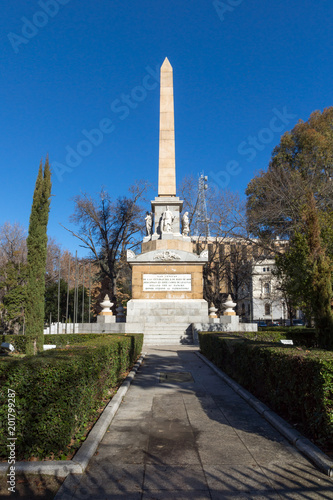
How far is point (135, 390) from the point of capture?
8.00 metres

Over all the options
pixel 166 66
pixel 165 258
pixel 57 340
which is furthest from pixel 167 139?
pixel 57 340

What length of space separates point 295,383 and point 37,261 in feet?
27.6

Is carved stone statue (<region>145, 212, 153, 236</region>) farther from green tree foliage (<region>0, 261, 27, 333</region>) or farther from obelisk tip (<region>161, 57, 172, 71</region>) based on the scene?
obelisk tip (<region>161, 57, 172, 71</region>)

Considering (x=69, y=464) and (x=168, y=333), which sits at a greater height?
(x=69, y=464)

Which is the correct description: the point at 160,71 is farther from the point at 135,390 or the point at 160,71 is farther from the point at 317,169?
the point at 135,390

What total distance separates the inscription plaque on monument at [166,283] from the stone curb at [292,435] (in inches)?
573

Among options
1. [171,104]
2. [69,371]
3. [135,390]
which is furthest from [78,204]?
[69,371]

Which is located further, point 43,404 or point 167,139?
point 167,139

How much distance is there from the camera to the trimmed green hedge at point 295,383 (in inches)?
171

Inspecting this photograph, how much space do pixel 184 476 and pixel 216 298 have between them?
109 ft

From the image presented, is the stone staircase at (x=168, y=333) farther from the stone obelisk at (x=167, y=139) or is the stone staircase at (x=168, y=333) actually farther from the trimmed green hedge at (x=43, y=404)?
the trimmed green hedge at (x=43, y=404)

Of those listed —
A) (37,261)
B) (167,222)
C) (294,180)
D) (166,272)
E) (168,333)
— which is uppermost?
(294,180)

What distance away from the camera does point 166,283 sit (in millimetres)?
22344

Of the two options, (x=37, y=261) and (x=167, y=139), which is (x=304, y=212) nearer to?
(x=37, y=261)
